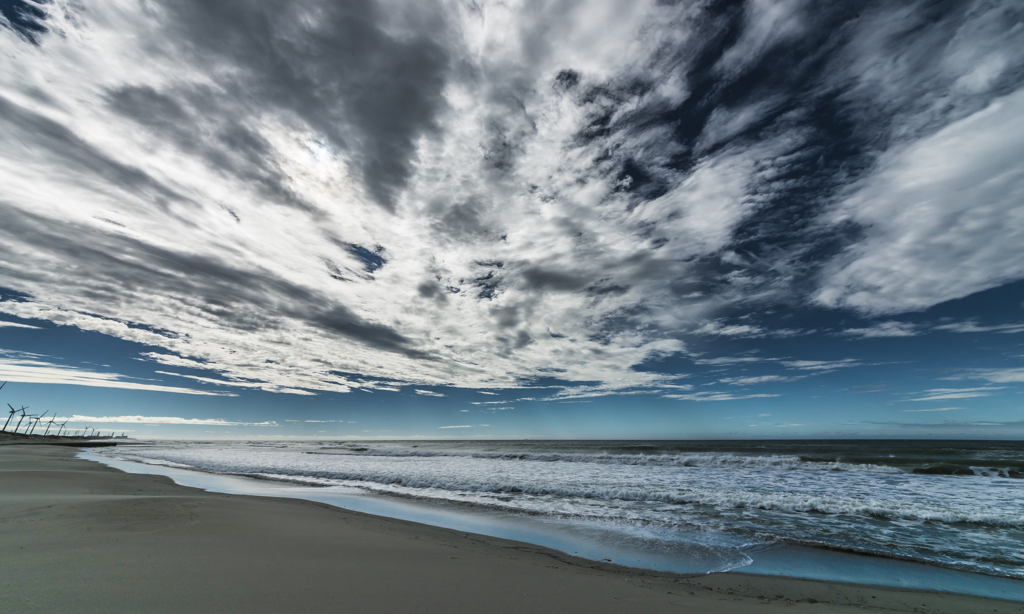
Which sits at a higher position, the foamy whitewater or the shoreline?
the foamy whitewater

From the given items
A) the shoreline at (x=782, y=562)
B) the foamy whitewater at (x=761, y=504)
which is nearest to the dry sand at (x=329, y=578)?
the shoreline at (x=782, y=562)

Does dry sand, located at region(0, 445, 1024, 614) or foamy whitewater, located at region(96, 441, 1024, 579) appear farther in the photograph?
foamy whitewater, located at region(96, 441, 1024, 579)

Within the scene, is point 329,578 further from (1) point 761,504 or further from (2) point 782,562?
(1) point 761,504

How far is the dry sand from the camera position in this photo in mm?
4543

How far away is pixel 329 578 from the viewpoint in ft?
18.0

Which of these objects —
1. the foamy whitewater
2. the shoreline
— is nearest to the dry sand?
the shoreline

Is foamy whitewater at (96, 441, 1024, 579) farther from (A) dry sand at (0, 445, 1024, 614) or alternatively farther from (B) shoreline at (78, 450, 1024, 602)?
(A) dry sand at (0, 445, 1024, 614)

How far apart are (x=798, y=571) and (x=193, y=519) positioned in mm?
13014

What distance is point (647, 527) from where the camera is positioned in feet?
32.8

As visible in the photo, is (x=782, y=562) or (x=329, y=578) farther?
(x=782, y=562)

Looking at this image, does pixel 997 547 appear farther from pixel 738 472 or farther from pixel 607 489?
pixel 738 472

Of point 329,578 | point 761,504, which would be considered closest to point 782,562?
point 761,504

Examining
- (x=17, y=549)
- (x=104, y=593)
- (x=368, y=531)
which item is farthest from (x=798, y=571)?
(x=17, y=549)

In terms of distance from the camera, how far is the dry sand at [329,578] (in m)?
4.54
